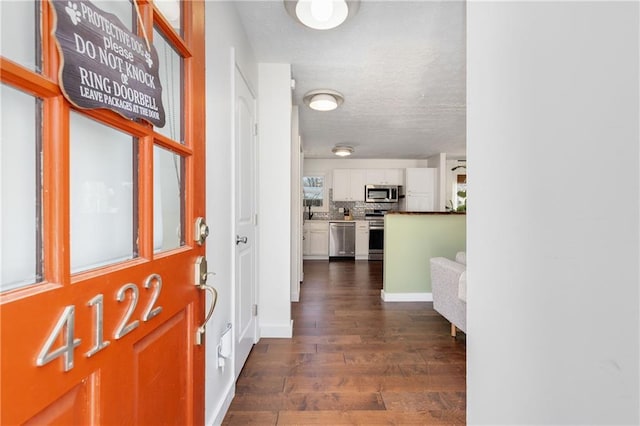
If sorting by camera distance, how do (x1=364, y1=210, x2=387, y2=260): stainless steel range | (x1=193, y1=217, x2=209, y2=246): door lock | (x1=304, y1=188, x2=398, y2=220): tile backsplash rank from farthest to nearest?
(x1=304, y1=188, x2=398, y2=220): tile backsplash
(x1=364, y1=210, x2=387, y2=260): stainless steel range
(x1=193, y1=217, x2=209, y2=246): door lock

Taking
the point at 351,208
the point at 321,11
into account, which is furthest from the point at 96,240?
the point at 351,208

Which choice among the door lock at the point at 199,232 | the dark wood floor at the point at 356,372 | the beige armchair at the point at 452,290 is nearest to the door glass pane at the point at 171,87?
the door lock at the point at 199,232

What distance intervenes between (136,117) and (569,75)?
31.6 inches

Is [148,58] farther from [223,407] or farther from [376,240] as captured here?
[376,240]

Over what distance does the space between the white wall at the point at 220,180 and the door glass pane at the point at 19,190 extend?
2.65 feet

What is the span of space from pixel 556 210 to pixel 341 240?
19.3 ft

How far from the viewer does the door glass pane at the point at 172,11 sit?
0.81m

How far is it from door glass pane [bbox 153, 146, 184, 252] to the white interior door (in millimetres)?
812

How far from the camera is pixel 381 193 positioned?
647 centimetres

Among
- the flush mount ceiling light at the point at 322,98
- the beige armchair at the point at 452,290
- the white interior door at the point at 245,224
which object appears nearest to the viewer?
the white interior door at the point at 245,224

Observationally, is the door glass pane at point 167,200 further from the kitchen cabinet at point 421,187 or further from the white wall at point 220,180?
the kitchen cabinet at point 421,187

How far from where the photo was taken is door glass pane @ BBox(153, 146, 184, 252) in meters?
0.81

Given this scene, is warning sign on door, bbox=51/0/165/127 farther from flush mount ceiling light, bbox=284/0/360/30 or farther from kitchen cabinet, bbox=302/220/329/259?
kitchen cabinet, bbox=302/220/329/259

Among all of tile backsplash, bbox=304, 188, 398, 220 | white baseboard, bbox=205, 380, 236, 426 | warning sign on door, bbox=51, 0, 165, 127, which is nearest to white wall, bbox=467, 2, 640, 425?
warning sign on door, bbox=51, 0, 165, 127
